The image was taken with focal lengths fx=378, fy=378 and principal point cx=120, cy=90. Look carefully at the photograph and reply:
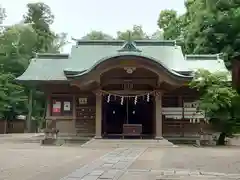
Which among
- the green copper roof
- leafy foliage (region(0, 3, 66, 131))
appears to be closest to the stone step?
the green copper roof

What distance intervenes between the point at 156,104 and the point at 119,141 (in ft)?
Result: 8.84

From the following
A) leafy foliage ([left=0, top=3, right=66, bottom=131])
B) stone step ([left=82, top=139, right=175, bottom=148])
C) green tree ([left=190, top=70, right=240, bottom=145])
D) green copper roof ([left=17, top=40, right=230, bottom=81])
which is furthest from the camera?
leafy foliage ([left=0, top=3, right=66, bottom=131])

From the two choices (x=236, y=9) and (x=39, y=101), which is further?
(x=39, y=101)

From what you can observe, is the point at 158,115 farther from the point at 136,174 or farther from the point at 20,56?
the point at 20,56

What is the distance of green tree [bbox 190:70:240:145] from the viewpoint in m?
17.4

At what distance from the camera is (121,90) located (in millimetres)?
20172

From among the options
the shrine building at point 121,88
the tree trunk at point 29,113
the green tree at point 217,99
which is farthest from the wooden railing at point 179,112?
the tree trunk at point 29,113

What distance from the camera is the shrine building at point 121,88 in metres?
18.6

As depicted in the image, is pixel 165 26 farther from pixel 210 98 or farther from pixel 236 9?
pixel 210 98

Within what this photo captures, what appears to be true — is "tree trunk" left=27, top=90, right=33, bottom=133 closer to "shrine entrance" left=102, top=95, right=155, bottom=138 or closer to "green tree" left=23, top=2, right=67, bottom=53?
"green tree" left=23, top=2, right=67, bottom=53

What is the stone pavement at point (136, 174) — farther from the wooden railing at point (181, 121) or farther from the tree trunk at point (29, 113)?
the tree trunk at point (29, 113)

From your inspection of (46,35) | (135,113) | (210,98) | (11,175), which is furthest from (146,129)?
(46,35)

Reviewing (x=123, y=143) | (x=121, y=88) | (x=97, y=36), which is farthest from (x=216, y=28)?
(x=97, y=36)

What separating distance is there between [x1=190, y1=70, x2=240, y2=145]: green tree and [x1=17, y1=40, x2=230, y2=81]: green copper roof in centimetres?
296
